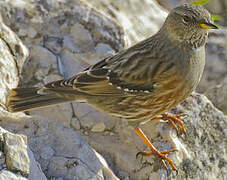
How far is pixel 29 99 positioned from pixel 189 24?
183 centimetres

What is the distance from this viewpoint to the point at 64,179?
3.57 meters

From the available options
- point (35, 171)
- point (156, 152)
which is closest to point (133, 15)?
point (156, 152)

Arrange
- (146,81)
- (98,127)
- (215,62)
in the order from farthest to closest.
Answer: (215,62), (98,127), (146,81)

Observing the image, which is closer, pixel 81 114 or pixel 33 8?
pixel 81 114

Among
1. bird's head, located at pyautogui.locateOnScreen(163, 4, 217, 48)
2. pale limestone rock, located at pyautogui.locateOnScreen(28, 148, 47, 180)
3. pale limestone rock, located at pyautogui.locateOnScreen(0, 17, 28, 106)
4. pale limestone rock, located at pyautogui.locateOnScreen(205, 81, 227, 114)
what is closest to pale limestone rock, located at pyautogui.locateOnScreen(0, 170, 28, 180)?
pale limestone rock, located at pyautogui.locateOnScreen(28, 148, 47, 180)

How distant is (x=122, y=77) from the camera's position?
430 centimetres

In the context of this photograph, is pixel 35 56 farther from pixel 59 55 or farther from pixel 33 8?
pixel 33 8

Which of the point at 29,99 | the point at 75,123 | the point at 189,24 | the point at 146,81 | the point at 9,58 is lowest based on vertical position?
the point at 75,123

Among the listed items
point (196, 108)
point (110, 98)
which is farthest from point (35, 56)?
point (196, 108)

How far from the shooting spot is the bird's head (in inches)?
159

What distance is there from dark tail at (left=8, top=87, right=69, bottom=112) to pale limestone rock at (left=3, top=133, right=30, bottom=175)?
2.78 ft

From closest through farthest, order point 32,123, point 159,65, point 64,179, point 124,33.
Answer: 1. point 64,179
2. point 32,123
3. point 159,65
4. point 124,33

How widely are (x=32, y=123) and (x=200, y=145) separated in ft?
6.02

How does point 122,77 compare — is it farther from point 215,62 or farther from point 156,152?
point 215,62
